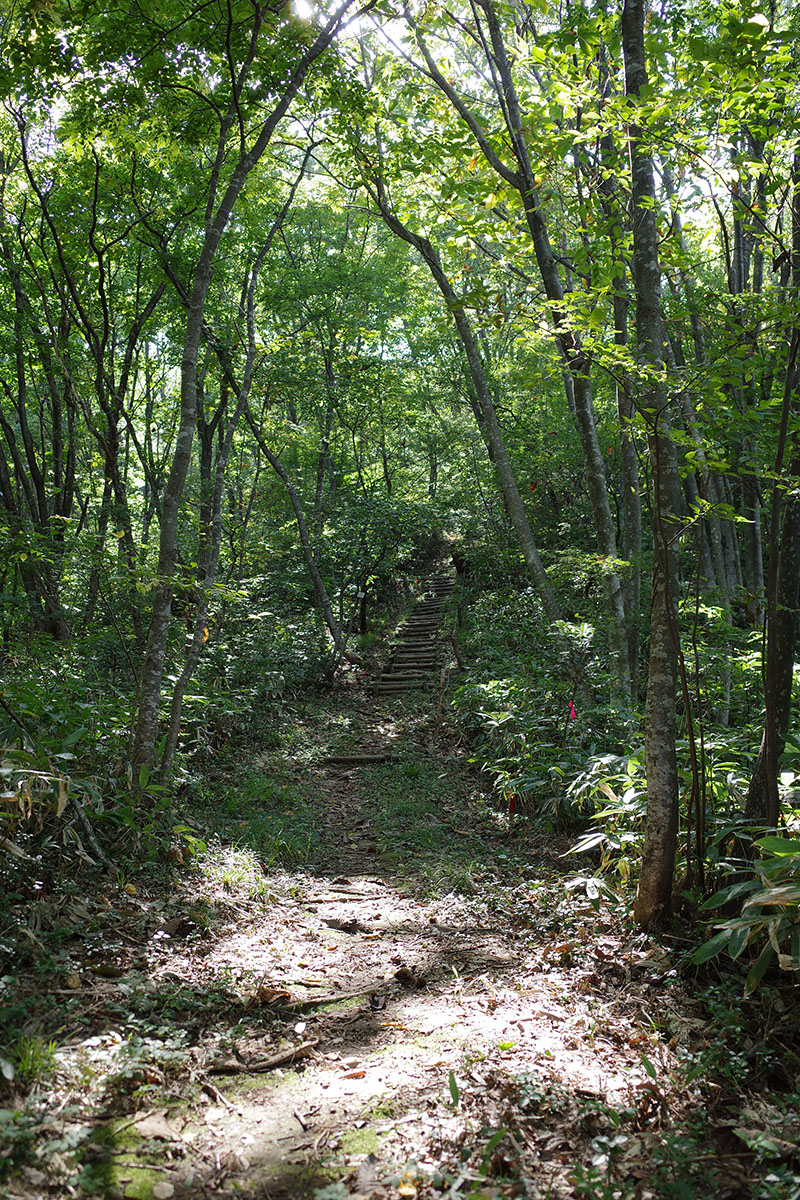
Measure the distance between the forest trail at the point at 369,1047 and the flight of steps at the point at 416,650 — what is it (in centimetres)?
732

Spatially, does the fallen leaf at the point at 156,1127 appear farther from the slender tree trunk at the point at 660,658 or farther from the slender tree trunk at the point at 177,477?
the slender tree trunk at the point at 177,477

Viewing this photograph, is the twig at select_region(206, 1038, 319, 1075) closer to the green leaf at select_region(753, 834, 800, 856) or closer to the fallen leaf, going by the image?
the fallen leaf

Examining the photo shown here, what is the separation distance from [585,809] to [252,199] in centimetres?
1029

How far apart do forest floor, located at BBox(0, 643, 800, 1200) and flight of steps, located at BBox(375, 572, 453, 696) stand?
7504 mm

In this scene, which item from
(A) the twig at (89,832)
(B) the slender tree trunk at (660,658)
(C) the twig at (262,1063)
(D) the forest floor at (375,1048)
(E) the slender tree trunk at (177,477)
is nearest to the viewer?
(D) the forest floor at (375,1048)

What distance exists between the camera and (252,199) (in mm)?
10562

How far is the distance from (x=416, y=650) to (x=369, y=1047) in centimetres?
1133

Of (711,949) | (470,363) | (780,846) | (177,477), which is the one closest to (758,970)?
(711,949)

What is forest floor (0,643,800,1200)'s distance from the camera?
213 cm

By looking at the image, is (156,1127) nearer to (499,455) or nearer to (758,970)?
(758,970)

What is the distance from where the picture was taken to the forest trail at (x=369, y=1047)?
7.00 feet

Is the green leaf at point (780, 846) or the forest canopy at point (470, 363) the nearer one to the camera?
the green leaf at point (780, 846)

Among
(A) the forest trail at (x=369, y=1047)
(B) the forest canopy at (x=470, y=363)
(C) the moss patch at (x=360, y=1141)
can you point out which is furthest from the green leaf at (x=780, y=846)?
(C) the moss patch at (x=360, y=1141)

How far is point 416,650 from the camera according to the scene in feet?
46.8
